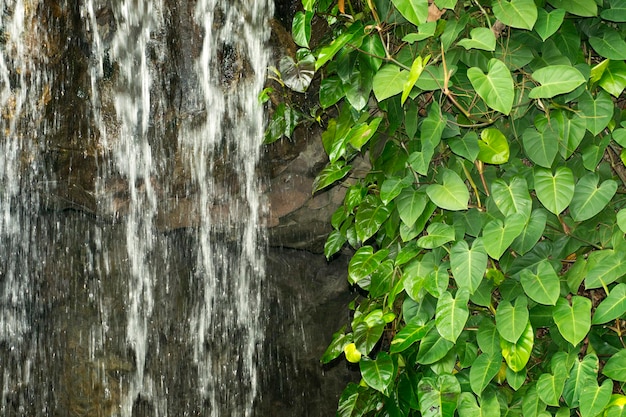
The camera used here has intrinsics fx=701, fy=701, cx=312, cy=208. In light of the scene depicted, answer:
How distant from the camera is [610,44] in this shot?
66.0 inches

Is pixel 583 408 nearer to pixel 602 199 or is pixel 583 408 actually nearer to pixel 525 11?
pixel 602 199

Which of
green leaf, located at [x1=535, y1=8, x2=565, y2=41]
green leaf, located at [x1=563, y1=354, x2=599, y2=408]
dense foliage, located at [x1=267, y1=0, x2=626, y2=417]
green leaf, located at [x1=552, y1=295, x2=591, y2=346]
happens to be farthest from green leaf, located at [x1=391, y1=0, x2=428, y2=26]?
green leaf, located at [x1=563, y1=354, x2=599, y2=408]

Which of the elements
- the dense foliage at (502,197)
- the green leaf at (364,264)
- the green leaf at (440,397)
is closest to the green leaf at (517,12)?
the dense foliage at (502,197)

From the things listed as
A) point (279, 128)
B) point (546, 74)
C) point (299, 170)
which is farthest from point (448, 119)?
point (299, 170)

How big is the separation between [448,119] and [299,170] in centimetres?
150

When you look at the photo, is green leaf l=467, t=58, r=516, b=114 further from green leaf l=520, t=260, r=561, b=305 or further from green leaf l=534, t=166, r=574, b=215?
green leaf l=520, t=260, r=561, b=305

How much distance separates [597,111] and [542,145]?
148 millimetres

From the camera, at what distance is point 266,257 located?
3.38 meters

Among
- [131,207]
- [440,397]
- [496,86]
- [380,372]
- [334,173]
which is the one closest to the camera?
[496,86]

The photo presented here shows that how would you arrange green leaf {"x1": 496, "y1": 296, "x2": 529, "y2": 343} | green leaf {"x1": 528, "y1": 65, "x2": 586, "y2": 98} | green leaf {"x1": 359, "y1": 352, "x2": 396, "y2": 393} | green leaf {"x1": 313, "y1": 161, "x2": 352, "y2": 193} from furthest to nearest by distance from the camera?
green leaf {"x1": 313, "y1": 161, "x2": 352, "y2": 193} → green leaf {"x1": 359, "y1": 352, "x2": 396, "y2": 393} → green leaf {"x1": 496, "y1": 296, "x2": 529, "y2": 343} → green leaf {"x1": 528, "y1": 65, "x2": 586, "y2": 98}

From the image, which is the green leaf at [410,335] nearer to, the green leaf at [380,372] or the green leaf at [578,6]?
the green leaf at [380,372]

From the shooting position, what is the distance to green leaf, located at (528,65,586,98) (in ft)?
5.05

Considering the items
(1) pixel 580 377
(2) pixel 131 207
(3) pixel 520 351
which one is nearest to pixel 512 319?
(3) pixel 520 351

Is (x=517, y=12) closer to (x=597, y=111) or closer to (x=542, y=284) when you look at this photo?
(x=597, y=111)
